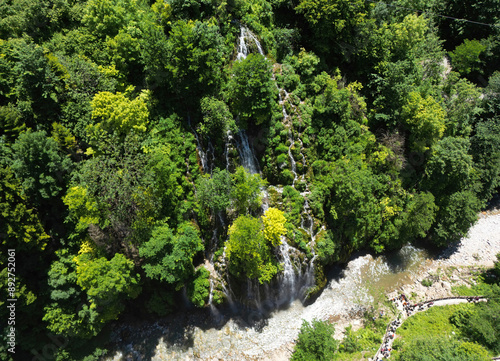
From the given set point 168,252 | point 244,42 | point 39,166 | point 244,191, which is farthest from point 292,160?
point 39,166

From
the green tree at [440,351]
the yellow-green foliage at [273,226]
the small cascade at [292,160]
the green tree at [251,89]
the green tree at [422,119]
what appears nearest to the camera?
the green tree at [440,351]

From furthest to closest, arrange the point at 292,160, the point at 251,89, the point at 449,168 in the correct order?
1. the point at 449,168
2. the point at 292,160
3. the point at 251,89

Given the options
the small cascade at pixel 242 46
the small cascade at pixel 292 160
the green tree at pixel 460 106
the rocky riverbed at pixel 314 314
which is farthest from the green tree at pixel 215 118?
the green tree at pixel 460 106

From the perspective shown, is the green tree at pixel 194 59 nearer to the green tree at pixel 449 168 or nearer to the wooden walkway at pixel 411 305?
the green tree at pixel 449 168

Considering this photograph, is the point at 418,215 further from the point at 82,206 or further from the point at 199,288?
the point at 82,206

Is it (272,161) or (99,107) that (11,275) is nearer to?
(99,107)

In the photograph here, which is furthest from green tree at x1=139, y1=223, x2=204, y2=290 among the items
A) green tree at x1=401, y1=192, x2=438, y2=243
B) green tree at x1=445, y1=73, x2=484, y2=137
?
green tree at x1=445, y1=73, x2=484, y2=137
